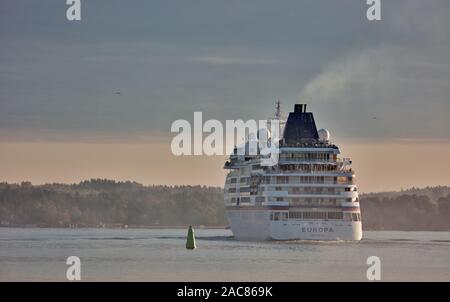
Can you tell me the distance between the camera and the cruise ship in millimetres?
127750

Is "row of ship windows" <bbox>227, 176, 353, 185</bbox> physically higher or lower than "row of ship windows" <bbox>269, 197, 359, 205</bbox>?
higher

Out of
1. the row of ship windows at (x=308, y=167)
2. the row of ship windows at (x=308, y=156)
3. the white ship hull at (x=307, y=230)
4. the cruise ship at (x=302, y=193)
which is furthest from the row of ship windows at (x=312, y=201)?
the row of ship windows at (x=308, y=156)

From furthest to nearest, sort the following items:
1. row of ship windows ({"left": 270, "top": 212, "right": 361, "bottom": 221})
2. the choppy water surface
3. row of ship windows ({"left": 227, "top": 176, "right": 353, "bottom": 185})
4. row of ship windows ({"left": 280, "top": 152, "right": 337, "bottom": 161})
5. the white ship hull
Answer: row of ship windows ({"left": 280, "top": 152, "right": 337, "bottom": 161}) < row of ship windows ({"left": 227, "top": 176, "right": 353, "bottom": 185}) < row of ship windows ({"left": 270, "top": 212, "right": 361, "bottom": 221}) < the white ship hull < the choppy water surface

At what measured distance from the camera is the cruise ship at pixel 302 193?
419 feet

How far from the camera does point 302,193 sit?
426ft

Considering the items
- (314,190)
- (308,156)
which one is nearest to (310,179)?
(314,190)

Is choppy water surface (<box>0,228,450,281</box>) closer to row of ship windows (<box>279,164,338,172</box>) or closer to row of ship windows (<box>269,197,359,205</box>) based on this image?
row of ship windows (<box>269,197,359,205</box>)

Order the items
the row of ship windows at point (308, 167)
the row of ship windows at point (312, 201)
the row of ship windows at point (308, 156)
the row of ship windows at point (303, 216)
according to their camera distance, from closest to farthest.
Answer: the row of ship windows at point (303, 216), the row of ship windows at point (312, 201), the row of ship windows at point (308, 167), the row of ship windows at point (308, 156)

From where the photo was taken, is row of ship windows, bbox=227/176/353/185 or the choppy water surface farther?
row of ship windows, bbox=227/176/353/185

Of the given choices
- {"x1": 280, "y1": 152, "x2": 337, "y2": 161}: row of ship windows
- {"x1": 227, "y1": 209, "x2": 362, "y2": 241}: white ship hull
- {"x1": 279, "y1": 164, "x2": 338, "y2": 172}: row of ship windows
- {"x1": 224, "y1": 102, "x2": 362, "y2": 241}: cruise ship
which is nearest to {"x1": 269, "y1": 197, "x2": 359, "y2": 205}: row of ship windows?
{"x1": 224, "y1": 102, "x2": 362, "y2": 241}: cruise ship

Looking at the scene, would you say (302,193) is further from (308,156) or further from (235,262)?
(235,262)

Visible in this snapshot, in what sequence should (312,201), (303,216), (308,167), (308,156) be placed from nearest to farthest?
(303,216) → (312,201) → (308,167) → (308,156)

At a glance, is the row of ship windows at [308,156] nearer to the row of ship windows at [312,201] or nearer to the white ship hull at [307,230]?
the row of ship windows at [312,201]
